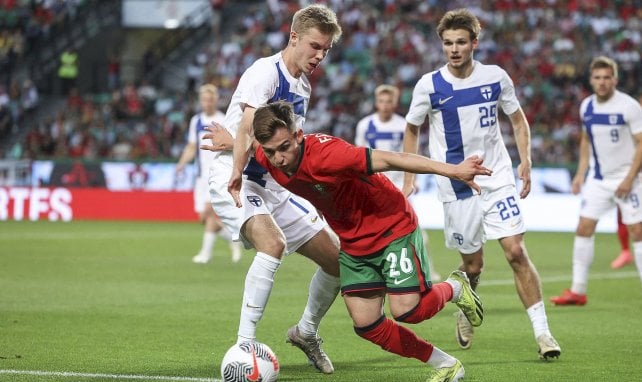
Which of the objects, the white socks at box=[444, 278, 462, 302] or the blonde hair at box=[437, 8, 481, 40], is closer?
the white socks at box=[444, 278, 462, 302]

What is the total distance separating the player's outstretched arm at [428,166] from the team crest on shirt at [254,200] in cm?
124

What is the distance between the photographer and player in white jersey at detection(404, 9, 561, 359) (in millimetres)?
8383

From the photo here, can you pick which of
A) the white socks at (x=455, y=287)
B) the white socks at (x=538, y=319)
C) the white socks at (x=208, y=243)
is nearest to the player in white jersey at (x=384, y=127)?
the white socks at (x=208, y=243)

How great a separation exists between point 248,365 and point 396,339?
0.90 metres

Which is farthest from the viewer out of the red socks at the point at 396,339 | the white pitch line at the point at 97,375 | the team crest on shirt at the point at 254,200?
the team crest on shirt at the point at 254,200

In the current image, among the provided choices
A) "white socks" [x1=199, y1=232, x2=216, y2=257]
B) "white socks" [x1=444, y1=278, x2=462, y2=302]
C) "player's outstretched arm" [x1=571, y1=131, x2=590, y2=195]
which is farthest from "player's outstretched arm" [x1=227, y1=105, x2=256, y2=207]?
"white socks" [x1=199, y1=232, x2=216, y2=257]

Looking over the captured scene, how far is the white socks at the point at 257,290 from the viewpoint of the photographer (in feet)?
22.9

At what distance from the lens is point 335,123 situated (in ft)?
99.2

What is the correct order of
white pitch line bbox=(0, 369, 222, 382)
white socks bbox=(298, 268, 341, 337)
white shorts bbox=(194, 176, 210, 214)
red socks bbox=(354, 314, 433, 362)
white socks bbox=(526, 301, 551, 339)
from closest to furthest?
red socks bbox=(354, 314, 433, 362) < white pitch line bbox=(0, 369, 222, 382) < white socks bbox=(298, 268, 341, 337) < white socks bbox=(526, 301, 551, 339) < white shorts bbox=(194, 176, 210, 214)

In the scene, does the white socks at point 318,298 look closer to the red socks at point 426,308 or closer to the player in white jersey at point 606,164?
the red socks at point 426,308

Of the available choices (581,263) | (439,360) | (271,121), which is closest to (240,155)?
(271,121)

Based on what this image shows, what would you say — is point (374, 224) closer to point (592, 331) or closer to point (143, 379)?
point (143, 379)

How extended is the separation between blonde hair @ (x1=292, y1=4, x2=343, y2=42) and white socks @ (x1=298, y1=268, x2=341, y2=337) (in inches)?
63.8

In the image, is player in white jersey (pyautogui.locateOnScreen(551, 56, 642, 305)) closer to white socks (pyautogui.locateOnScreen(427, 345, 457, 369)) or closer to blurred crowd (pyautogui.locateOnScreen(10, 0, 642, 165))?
white socks (pyautogui.locateOnScreen(427, 345, 457, 369))
